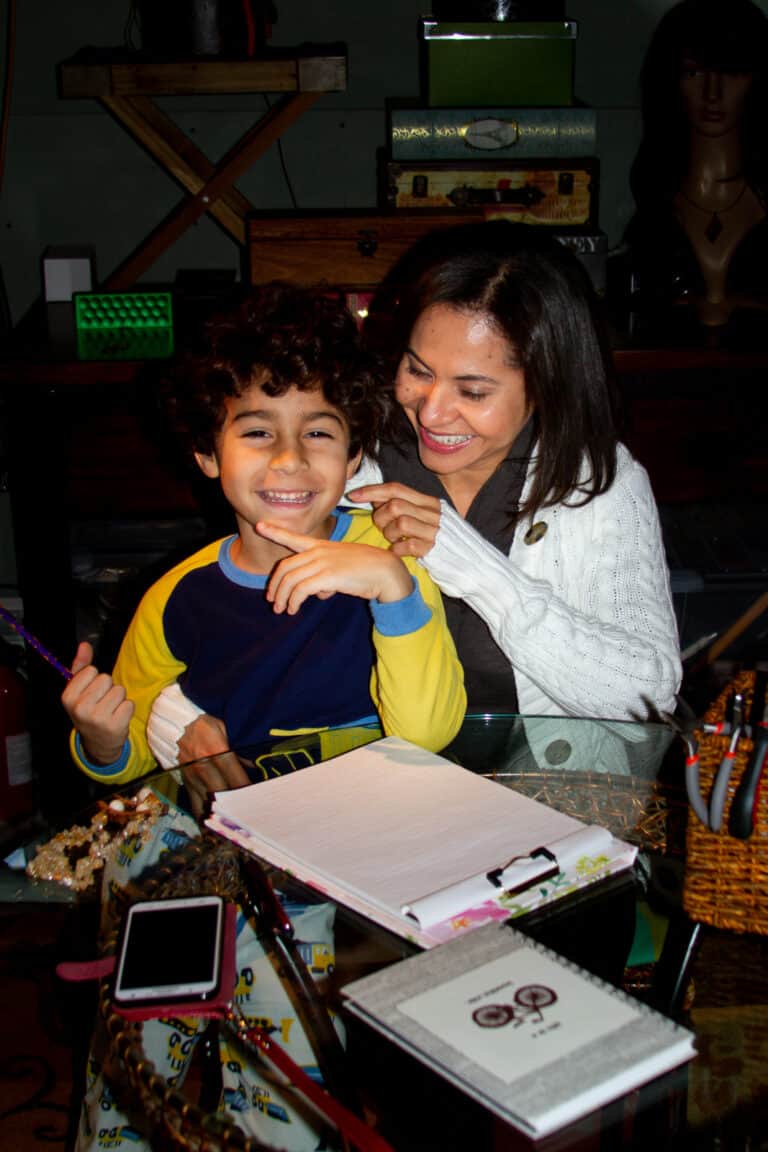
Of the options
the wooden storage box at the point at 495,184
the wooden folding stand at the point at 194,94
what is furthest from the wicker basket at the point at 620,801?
the wooden folding stand at the point at 194,94

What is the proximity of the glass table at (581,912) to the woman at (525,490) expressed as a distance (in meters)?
0.08

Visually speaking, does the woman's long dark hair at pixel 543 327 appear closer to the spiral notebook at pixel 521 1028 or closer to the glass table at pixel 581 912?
the glass table at pixel 581 912

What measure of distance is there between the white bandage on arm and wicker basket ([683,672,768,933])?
62 centimetres

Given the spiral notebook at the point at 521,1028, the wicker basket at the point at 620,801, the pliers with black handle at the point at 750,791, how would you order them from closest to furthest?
the spiral notebook at the point at 521,1028
the pliers with black handle at the point at 750,791
the wicker basket at the point at 620,801

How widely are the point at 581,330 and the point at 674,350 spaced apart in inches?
24.9

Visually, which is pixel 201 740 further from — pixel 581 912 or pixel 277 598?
pixel 581 912

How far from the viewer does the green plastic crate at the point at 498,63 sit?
7.01 feet

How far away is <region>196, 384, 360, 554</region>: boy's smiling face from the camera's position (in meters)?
1.29

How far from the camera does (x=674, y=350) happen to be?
2.04 metres

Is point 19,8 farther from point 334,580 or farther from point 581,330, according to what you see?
point 334,580

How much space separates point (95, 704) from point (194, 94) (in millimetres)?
1485

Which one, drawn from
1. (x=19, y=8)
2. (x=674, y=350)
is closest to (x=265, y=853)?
(x=674, y=350)

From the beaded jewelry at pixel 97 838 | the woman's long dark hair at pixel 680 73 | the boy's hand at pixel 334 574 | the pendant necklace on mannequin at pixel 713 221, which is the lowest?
the beaded jewelry at pixel 97 838

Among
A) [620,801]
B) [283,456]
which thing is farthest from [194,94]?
[620,801]
